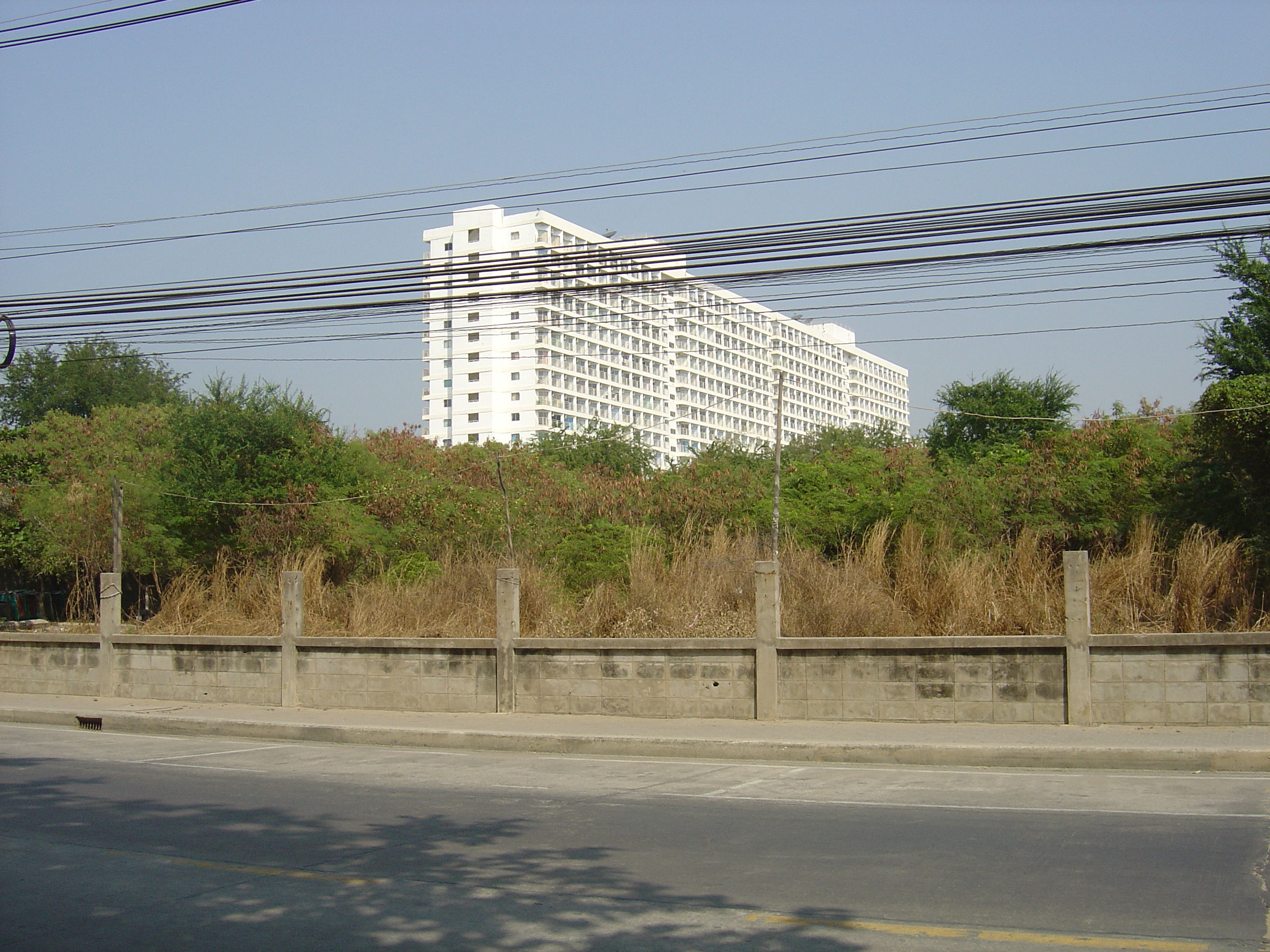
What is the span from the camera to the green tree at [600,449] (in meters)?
52.6

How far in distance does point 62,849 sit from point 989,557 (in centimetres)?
1329

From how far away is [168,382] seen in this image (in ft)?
218

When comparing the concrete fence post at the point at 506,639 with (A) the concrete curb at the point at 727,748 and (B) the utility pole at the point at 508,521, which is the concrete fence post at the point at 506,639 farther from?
(B) the utility pole at the point at 508,521

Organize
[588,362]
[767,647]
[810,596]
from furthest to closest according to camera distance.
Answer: [588,362] < [810,596] < [767,647]

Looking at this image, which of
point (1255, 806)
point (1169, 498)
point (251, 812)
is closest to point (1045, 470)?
point (1169, 498)

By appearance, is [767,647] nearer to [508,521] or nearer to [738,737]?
[738,737]

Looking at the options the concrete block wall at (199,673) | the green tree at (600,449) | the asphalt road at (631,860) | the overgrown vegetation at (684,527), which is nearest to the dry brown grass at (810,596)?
the overgrown vegetation at (684,527)

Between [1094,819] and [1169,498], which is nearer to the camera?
[1094,819]

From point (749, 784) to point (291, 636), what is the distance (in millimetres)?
9419

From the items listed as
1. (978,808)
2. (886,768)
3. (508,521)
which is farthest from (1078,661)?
(508,521)

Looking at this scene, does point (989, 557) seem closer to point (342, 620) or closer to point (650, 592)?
point (650, 592)

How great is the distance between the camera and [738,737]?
13273 millimetres

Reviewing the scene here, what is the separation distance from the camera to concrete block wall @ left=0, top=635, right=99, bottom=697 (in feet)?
64.5

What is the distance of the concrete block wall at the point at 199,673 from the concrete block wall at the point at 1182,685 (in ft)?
40.4
